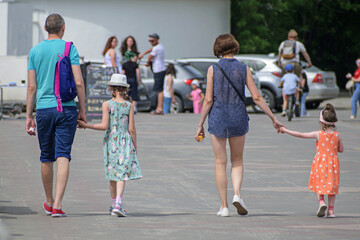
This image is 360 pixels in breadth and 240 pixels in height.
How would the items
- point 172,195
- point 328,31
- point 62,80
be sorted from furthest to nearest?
point 328,31
point 172,195
point 62,80

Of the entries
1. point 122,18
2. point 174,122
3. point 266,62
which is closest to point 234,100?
point 174,122

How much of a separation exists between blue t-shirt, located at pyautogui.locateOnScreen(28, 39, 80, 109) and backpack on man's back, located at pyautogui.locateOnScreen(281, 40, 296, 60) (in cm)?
1481

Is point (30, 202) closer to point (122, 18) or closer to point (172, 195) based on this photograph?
point (172, 195)

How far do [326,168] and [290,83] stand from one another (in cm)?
1305

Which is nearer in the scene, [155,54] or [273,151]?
[273,151]

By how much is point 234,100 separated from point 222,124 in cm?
24

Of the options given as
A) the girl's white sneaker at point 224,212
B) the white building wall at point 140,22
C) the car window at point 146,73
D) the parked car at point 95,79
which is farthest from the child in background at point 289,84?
the white building wall at point 140,22

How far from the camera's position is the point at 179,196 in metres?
9.33

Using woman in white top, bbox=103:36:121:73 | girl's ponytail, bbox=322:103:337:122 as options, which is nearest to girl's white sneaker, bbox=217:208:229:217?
girl's ponytail, bbox=322:103:337:122

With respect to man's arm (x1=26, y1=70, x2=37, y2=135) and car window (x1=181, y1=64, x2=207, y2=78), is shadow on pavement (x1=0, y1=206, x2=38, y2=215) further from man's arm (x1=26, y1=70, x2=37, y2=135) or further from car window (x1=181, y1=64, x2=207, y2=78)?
car window (x1=181, y1=64, x2=207, y2=78)

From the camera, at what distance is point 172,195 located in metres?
9.40

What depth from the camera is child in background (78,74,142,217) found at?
8109 mm

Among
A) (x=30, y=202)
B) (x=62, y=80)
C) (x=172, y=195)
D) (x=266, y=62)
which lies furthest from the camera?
(x=266, y=62)

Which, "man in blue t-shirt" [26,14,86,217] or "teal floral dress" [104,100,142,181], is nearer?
"man in blue t-shirt" [26,14,86,217]
